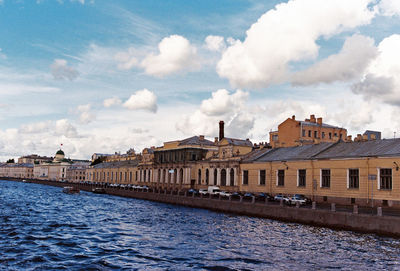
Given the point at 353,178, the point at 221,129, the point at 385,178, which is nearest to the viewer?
the point at 385,178

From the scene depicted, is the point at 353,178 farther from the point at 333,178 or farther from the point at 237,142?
the point at 237,142

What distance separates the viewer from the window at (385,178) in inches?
1667

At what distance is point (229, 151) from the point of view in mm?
73938

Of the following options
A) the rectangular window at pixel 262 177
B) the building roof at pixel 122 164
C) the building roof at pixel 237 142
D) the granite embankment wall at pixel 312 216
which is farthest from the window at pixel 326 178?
the building roof at pixel 122 164

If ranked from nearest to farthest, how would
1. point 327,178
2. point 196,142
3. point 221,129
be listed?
1. point 327,178
2. point 196,142
3. point 221,129

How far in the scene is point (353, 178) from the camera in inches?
1826

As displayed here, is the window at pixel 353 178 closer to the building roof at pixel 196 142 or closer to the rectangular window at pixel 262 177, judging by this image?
the rectangular window at pixel 262 177

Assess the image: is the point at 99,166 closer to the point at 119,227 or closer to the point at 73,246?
the point at 119,227

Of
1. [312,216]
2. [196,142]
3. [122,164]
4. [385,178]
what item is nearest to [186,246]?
[312,216]

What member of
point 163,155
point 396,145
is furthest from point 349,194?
point 163,155

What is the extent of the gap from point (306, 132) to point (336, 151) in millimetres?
42000

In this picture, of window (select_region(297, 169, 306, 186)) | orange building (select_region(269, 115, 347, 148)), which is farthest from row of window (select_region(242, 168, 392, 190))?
orange building (select_region(269, 115, 347, 148))

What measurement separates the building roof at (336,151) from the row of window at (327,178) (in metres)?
1.69

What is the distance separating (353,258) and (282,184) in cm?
3387
